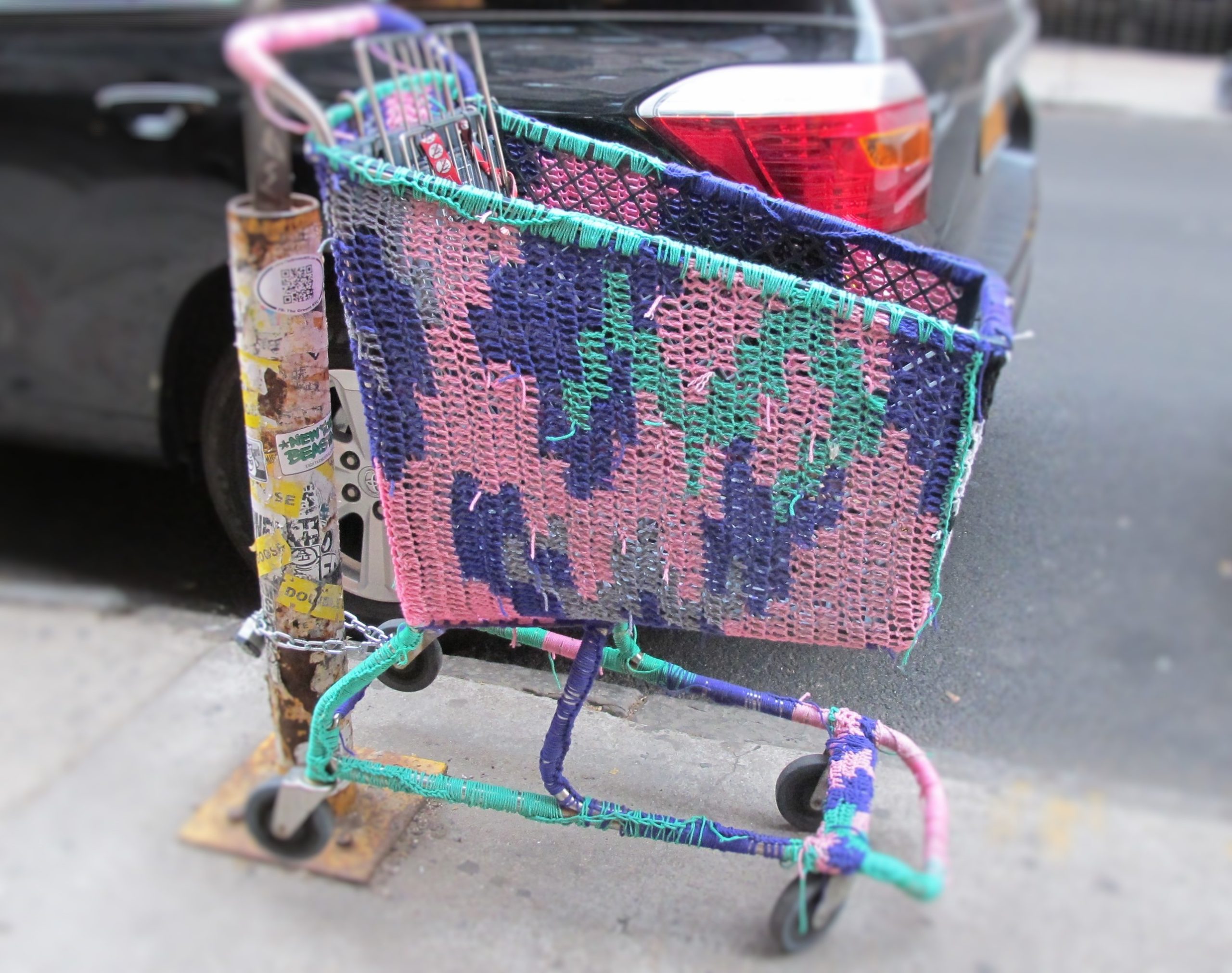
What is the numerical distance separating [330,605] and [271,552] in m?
0.15

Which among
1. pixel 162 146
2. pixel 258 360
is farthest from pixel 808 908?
pixel 162 146

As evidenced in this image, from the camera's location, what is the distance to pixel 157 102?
2.69m

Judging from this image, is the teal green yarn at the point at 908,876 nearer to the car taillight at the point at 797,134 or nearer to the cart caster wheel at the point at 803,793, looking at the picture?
the cart caster wheel at the point at 803,793

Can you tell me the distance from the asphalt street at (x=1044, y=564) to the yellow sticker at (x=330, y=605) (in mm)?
816

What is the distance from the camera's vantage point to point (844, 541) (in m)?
1.58

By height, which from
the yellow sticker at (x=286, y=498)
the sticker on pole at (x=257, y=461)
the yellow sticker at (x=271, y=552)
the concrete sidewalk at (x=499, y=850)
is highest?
the sticker on pole at (x=257, y=461)

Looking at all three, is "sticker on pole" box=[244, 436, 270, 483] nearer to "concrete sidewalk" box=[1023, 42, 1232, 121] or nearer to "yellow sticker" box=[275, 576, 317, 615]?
"yellow sticker" box=[275, 576, 317, 615]

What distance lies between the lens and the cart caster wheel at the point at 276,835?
6.41 feet

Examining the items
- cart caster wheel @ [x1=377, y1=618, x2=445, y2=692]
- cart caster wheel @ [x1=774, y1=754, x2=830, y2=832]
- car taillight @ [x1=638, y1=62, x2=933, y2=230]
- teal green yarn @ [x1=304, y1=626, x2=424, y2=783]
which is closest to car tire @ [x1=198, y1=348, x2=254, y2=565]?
cart caster wheel @ [x1=377, y1=618, x2=445, y2=692]

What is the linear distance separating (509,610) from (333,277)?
0.93 m

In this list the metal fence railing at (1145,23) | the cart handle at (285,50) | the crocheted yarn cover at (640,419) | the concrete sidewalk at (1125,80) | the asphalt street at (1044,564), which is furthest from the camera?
the metal fence railing at (1145,23)

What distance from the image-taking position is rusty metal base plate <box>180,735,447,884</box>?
1963 millimetres

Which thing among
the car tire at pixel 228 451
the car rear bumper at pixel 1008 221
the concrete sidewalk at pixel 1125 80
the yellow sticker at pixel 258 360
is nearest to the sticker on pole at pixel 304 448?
the yellow sticker at pixel 258 360

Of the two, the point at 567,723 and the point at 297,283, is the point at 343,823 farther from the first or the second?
the point at 297,283
